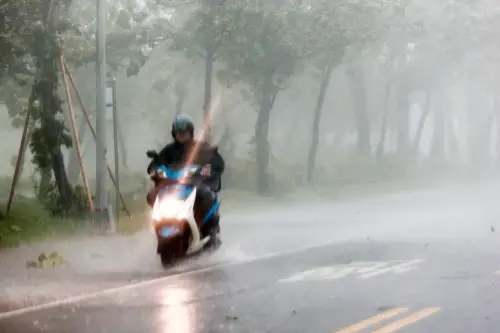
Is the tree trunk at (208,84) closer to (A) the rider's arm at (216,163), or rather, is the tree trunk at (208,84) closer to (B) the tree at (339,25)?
(B) the tree at (339,25)

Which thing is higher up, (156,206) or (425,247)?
(156,206)

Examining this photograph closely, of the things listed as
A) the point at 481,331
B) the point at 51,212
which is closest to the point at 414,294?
the point at 481,331

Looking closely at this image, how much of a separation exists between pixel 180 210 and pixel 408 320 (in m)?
4.00

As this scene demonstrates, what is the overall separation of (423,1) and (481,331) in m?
41.9

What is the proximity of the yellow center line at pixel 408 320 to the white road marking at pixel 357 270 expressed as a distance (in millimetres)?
2592

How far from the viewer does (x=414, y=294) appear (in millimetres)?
10266

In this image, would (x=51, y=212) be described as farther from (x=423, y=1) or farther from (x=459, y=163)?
(x=459, y=163)

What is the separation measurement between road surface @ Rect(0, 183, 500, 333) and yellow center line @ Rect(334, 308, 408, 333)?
10mm

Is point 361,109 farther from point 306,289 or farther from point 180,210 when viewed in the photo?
point 306,289

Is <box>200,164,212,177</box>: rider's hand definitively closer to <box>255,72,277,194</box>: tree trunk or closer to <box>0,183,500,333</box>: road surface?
<box>0,183,500,333</box>: road surface

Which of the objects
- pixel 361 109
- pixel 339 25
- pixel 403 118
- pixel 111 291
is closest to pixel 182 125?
pixel 111 291

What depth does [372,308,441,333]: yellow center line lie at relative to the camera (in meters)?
8.14

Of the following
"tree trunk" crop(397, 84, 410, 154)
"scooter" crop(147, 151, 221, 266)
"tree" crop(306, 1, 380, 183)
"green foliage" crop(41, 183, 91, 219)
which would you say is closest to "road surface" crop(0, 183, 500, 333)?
"scooter" crop(147, 151, 221, 266)

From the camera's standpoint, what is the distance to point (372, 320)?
8.59m
